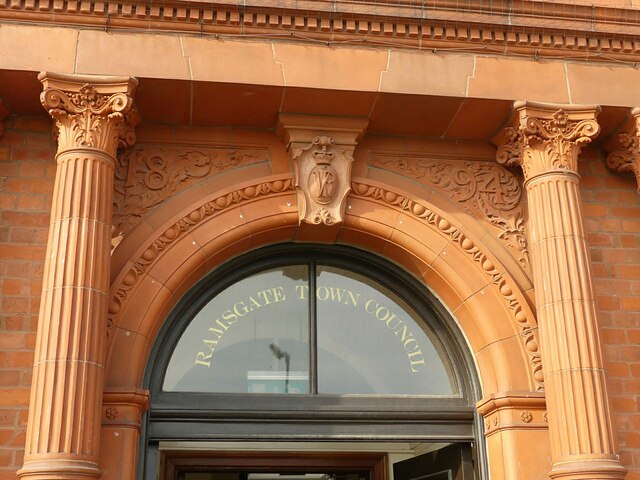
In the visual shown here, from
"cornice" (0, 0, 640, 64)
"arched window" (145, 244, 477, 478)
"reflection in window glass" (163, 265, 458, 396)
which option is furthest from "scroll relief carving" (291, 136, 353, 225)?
"cornice" (0, 0, 640, 64)

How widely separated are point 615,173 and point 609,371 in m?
1.99

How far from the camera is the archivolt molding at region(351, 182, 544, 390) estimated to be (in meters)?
7.80

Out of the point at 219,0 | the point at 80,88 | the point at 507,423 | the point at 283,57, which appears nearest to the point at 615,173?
the point at 507,423

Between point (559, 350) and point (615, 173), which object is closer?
point (559, 350)

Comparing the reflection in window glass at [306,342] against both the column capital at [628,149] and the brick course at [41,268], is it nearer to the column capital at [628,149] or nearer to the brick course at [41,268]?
the brick course at [41,268]

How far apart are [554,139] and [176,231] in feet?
11.2

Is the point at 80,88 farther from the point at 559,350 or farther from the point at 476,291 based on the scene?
the point at 559,350

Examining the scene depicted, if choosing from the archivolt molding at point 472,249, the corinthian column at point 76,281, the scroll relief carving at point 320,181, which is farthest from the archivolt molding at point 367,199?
the corinthian column at point 76,281

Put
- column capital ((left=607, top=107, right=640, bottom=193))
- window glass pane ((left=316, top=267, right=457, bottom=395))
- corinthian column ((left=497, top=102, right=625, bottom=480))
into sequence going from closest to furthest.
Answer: corinthian column ((left=497, top=102, right=625, bottom=480)) < column capital ((left=607, top=107, right=640, bottom=193)) < window glass pane ((left=316, top=267, right=457, bottom=395))

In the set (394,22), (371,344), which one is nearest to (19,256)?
(371,344)

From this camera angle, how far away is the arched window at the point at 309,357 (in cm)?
777

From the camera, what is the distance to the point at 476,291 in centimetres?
799

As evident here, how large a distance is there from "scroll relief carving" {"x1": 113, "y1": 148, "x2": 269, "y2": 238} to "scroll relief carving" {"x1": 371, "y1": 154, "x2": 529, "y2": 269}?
138 cm

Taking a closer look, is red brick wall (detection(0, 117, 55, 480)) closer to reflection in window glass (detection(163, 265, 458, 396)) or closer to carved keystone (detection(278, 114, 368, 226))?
reflection in window glass (detection(163, 265, 458, 396))
